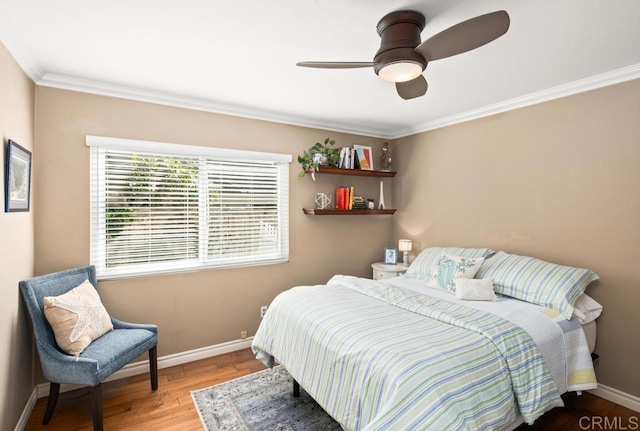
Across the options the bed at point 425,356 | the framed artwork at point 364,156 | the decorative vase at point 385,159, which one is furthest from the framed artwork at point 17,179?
the decorative vase at point 385,159

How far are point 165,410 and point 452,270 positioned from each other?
2.56 metres

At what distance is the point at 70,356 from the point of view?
2.08 m

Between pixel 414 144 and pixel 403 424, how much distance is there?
3406mm

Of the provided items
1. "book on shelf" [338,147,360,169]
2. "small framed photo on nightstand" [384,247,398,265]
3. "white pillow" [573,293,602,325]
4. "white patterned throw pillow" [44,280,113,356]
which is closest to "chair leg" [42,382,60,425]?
"white patterned throw pillow" [44,280,113,356]

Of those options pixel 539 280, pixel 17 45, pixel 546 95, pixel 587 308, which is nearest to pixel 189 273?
pixel 17 45

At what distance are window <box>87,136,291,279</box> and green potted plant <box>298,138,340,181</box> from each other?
21 cm

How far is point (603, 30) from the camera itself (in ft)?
6.18

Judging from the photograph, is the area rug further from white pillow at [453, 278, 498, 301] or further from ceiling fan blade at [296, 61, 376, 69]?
ceiling fan blade at [296, 61, 376, 69]

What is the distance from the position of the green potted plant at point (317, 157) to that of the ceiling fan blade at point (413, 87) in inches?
62.0

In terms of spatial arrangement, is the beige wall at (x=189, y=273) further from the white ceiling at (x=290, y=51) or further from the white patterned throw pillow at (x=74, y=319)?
the white patterned throw pillow at (x=74, y=319)

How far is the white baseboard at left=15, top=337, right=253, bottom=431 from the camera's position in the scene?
249cm

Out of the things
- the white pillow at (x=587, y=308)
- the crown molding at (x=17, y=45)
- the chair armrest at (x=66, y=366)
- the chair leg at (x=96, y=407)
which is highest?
the crown molding at (x=17, y=45)

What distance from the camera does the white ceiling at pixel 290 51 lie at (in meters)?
1.69

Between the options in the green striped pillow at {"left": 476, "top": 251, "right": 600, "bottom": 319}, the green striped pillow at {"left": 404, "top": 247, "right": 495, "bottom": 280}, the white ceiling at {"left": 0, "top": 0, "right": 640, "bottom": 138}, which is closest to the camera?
the white ceiling at {"left": 0, "top": 0, "right": 640, "bottom": 138}
